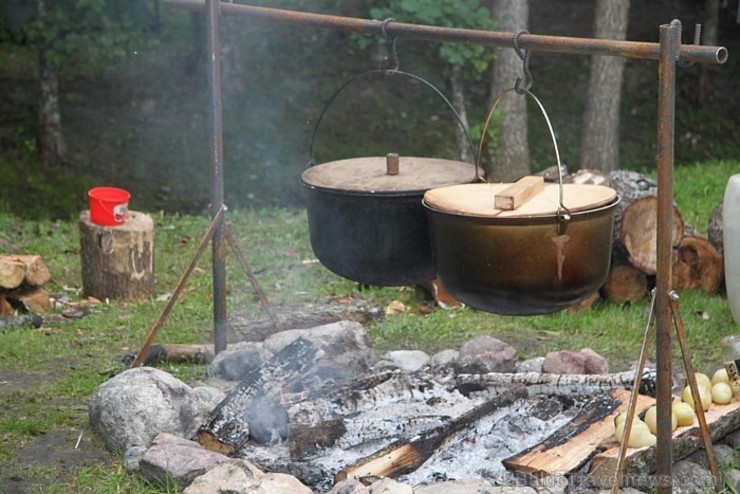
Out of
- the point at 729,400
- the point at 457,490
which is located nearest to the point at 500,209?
the point at 457,490

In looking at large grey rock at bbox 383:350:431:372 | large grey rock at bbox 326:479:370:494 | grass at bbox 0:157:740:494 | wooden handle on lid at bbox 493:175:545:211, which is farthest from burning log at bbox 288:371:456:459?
wooden handle on lid at bbox 493:175:545:211

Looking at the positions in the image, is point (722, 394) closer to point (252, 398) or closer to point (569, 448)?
point (569, 448)

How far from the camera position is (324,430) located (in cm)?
479

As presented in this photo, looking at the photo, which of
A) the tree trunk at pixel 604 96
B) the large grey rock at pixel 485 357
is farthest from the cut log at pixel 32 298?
the tree trunk at pixel 604 96

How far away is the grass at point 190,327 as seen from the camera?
212 inches

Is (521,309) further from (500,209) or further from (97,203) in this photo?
(97,203)

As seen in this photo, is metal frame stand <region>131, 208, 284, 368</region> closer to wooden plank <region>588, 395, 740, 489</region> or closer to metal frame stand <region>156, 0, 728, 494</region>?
→ metal frame stand <region>156, 0, 728, 494</region>

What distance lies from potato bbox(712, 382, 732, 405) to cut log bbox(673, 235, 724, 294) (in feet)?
8.78

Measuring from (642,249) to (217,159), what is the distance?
Result: 129 inches

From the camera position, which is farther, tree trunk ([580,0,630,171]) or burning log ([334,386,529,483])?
tree trunk ([580,0,630,171])

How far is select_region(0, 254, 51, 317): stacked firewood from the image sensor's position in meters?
7.19

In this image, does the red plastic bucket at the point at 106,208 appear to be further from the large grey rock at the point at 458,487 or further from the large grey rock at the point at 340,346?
the large grey rock at the point at 458,487

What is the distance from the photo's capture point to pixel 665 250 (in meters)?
4.11

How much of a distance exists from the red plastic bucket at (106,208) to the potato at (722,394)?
4628 millimetres
